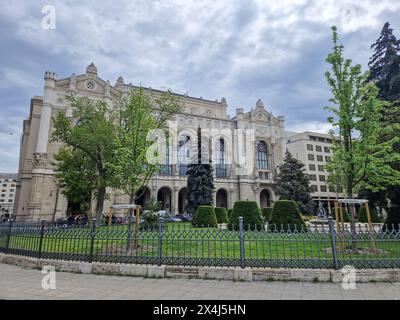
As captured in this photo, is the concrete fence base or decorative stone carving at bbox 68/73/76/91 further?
decorative stone carving at bbox 68/73/76/91

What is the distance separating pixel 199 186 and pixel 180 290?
1045 inches

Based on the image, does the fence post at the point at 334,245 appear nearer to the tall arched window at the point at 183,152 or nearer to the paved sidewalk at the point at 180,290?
the paved sidewalk at the point at 180,290

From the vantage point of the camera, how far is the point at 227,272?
6.03 metres

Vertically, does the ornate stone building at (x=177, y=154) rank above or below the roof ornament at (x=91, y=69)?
below

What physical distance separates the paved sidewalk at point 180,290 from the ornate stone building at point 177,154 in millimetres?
21800

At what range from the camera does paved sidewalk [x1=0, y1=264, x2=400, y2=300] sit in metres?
4.87

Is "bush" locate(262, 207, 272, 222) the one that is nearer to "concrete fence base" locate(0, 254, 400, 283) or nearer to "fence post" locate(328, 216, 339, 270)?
"fence post" locate(328, 216, 339, 270)

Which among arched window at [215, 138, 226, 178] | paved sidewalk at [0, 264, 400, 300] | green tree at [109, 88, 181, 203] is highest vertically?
arched window at [215, 138, 226, 178]

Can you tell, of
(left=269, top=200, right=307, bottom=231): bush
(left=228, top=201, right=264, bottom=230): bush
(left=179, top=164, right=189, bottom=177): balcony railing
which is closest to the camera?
(left=269, top=200, right=307, bottom=231): bush

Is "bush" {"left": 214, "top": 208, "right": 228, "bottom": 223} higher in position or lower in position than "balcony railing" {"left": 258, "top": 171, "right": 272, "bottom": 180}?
lower

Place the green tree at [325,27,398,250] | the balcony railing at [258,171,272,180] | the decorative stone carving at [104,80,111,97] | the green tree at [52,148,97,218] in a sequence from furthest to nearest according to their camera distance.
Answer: the balcony railing at [258,171,272,180], the decorative stone carving at [104,80,111,97], the green tree at [52,148,97,218], the green tree at [325,27,398,250]

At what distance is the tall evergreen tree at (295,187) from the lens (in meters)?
34.2

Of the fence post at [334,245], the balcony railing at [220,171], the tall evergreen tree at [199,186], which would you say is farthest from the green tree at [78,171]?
the balcony railing at [220,171]

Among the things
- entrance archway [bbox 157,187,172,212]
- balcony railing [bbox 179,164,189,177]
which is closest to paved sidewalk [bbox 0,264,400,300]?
entrance archway [bbox 157,187,172,212]
